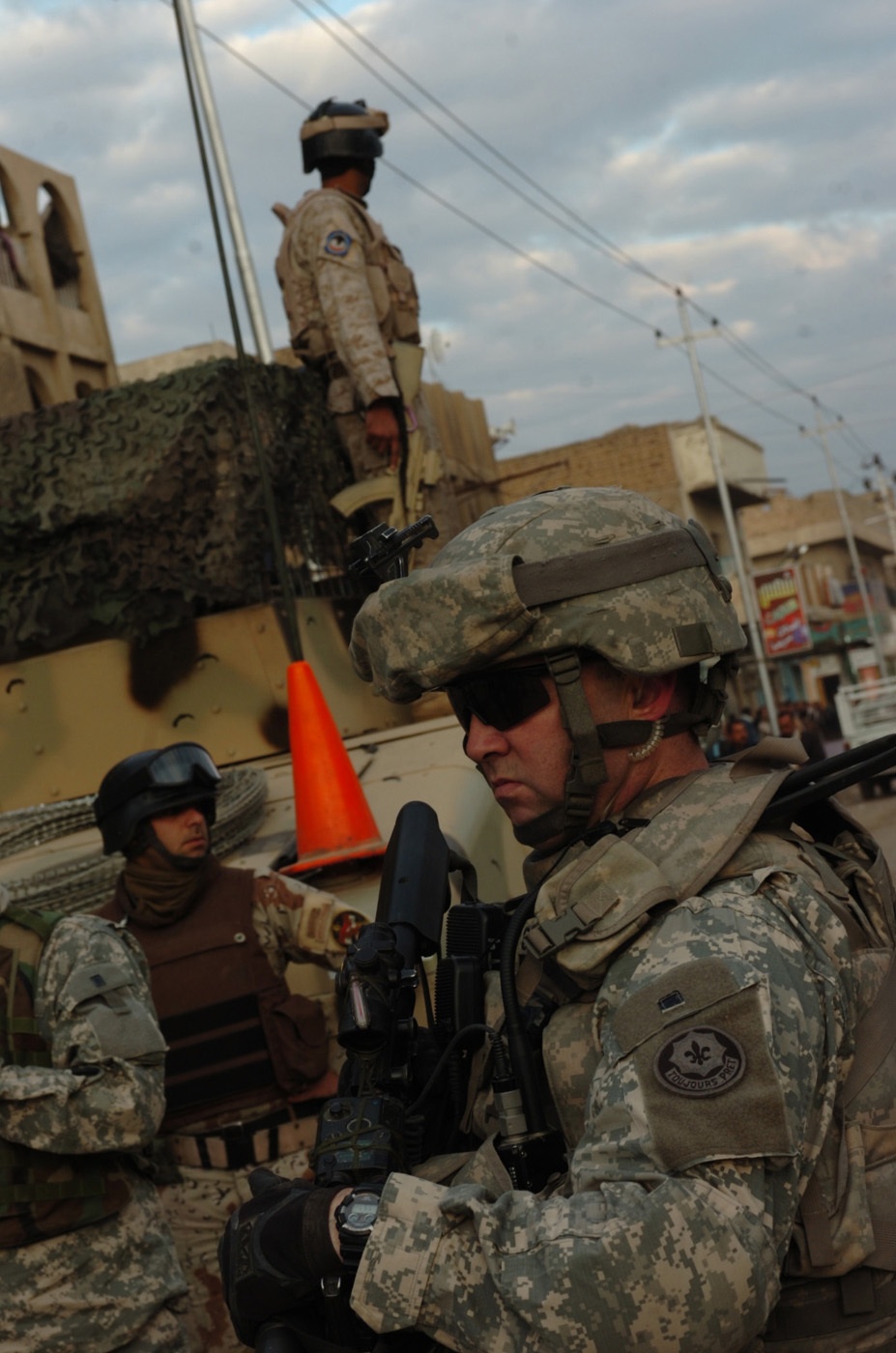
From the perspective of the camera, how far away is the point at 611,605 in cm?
195

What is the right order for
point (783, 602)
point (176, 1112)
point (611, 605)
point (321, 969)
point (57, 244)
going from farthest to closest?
1. point (783, 602)
2. point (57, 244)
3. point (321, 969)
4. point (176, 1112)
5. point (611, 605)

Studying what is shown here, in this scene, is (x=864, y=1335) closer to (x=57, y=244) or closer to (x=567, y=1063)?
(x=567, y=1063)

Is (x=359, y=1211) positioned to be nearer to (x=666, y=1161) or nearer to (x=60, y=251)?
(x=666, y=1161)

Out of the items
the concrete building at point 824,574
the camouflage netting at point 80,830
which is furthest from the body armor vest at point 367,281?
the concrete building at point 824,574

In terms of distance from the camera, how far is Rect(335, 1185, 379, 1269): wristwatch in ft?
5.33

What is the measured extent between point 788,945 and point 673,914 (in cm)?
14

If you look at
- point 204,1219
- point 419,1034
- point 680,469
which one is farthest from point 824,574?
point 419,1034

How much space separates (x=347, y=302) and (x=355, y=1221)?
531cm

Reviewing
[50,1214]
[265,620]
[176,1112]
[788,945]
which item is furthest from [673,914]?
[265,620]

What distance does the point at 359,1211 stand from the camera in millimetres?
1652

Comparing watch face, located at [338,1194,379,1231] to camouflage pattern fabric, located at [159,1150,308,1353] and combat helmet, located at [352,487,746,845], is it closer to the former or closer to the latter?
combat helmet, located at [352,487,746,845]

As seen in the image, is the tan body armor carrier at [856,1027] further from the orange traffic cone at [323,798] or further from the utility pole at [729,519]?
the utility pole at [729,519]

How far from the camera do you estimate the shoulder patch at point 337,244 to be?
655 centimetres

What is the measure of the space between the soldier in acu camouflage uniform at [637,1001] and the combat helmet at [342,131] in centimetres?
505
